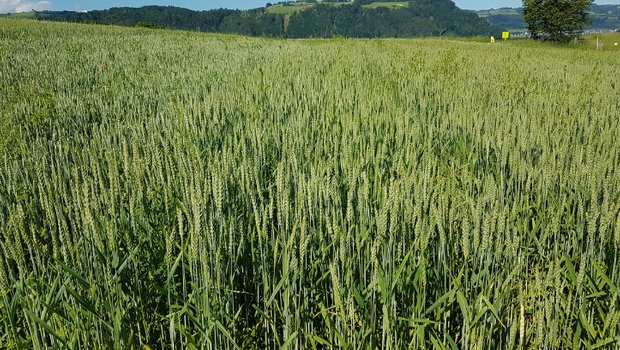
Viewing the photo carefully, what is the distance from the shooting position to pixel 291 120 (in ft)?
14.5

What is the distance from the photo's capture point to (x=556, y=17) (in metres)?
53.8

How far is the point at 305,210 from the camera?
7.68ft

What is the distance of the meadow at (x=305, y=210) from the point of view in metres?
1.64

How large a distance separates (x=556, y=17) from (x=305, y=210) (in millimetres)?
62280

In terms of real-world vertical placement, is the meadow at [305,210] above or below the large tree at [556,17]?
below

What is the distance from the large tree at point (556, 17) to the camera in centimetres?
5344

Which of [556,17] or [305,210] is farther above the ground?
[556,17]

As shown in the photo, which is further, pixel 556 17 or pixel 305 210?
pixel 556 17

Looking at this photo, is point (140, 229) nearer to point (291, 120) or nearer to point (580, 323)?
point (580, 323)

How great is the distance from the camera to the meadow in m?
1.64

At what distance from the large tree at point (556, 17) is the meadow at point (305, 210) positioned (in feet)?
174

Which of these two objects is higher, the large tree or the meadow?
the large tree

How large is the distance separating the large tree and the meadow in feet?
174

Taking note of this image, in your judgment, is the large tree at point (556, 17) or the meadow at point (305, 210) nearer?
the meadow at point (305, 210)
